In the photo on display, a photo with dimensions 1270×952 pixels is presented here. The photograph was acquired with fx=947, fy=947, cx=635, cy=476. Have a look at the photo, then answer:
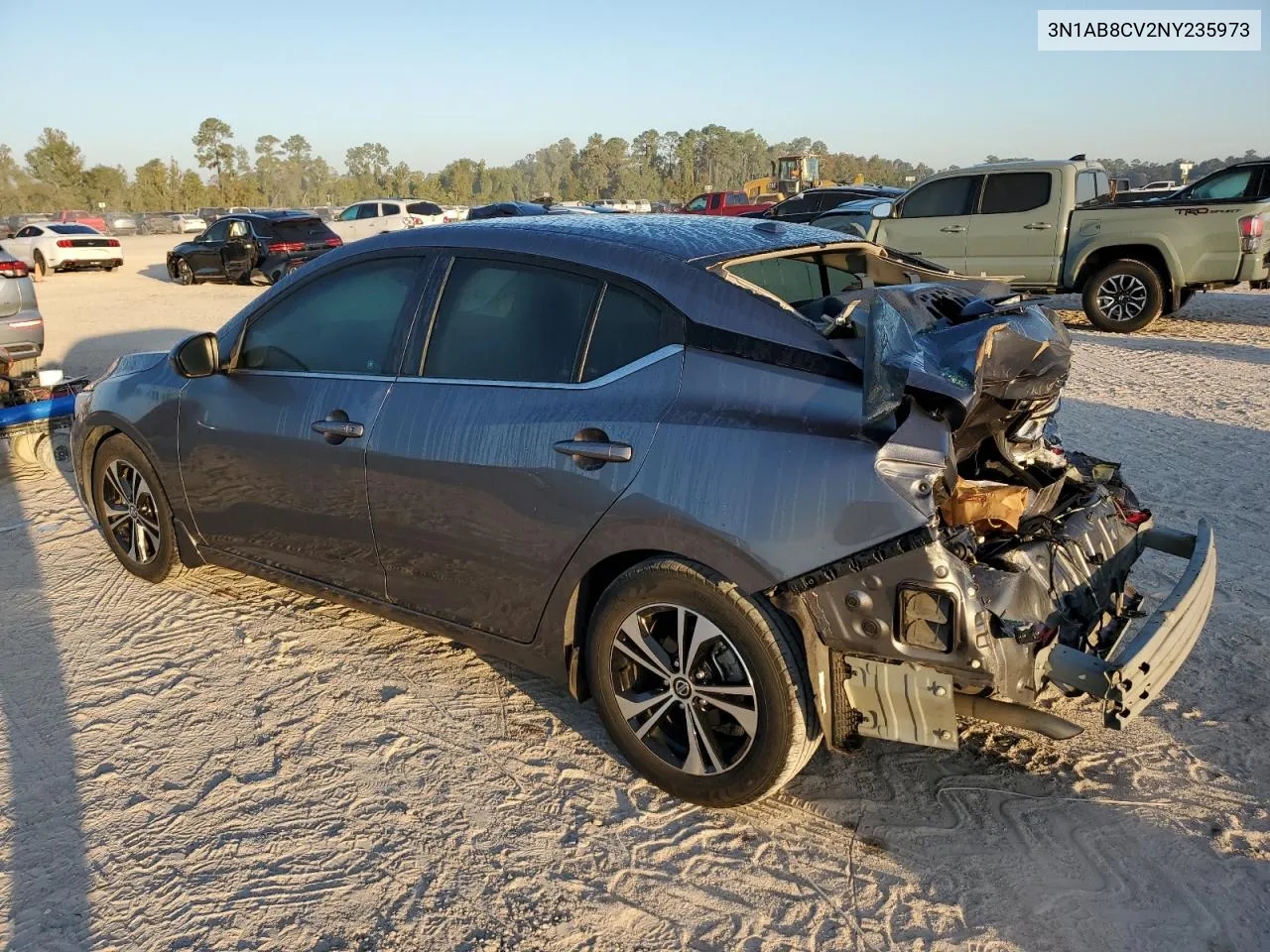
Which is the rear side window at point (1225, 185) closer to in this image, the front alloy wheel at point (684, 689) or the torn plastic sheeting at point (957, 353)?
the torn plastic sheeting at point (957, 353)

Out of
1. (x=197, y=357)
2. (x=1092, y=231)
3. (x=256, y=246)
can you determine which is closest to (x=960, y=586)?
(x=197, y=357)

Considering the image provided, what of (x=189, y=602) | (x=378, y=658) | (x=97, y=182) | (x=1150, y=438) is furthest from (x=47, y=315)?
(x=97, y=182)

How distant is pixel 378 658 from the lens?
4.07m

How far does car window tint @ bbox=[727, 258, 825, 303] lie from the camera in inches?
131

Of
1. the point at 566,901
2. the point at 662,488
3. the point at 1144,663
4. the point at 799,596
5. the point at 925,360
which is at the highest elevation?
the point at 925,360

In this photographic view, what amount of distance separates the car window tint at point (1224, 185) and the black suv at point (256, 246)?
1574cm

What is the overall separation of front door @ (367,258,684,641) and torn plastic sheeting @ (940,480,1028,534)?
95 centimetres

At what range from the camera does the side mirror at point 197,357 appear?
4.09 metres

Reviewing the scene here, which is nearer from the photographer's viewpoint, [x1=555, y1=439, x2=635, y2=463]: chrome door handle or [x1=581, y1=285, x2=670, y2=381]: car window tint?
[x1=555, y1=439, x2=635, y2=463]: chrome door handle

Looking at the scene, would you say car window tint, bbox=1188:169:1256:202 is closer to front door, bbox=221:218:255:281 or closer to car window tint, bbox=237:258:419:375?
car window tint, bbox=237:258:419:375

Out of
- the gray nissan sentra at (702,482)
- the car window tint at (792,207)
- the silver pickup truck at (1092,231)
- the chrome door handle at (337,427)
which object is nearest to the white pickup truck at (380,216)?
the car window tint at (792,207)

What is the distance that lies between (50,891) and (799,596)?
2313mm

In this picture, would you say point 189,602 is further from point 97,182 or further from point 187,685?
point 97,182

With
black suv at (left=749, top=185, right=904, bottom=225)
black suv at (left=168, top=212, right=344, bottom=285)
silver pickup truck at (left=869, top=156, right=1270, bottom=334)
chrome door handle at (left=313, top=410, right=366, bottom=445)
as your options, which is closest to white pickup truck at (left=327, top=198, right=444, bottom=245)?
black suv at (left=168, top=212, right=344, bottom=285)
